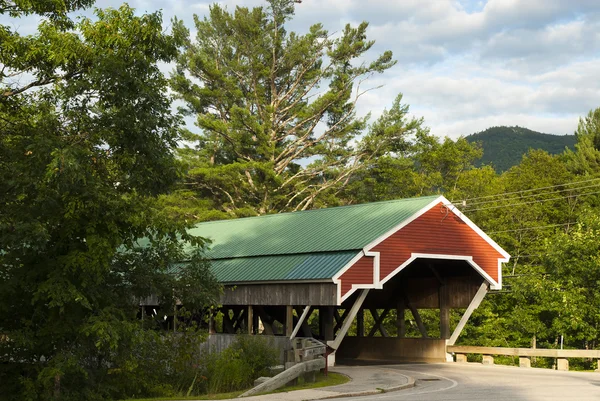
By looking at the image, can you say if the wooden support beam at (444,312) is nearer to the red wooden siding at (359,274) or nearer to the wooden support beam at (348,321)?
the wooden support beam at (348,321)

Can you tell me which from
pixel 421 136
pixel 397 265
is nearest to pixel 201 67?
pixel 421 136

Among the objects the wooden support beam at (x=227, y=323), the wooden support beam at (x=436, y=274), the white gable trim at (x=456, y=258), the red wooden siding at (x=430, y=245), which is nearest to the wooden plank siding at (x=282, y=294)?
the red wooden siding at (x=430, y=245)

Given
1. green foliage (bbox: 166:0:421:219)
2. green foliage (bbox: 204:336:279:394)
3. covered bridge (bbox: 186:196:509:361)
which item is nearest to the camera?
green foliage (bbox: 204:336:279:394)

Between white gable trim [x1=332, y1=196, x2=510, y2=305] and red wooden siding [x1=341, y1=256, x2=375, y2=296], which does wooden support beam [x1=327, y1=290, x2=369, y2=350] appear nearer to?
white gable trim [x1=332, y1=196, x2=510, y2=305]

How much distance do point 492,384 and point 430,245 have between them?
7.98m

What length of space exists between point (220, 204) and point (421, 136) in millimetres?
15917

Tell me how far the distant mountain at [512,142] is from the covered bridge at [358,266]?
357ft

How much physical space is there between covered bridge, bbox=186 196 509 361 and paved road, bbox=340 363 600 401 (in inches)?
131

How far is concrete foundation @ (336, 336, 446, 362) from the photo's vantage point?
31.4m

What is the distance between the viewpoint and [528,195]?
5812cm

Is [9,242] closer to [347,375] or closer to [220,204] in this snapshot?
[347,375]

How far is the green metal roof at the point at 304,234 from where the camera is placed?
27125 mm

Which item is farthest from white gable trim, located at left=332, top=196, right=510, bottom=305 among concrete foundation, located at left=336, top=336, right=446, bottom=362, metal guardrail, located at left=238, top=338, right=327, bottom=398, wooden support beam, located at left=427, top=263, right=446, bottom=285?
concrete foundation, located at left=336, top=336, right=446, bottom=362

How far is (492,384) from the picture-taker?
2062 cm
